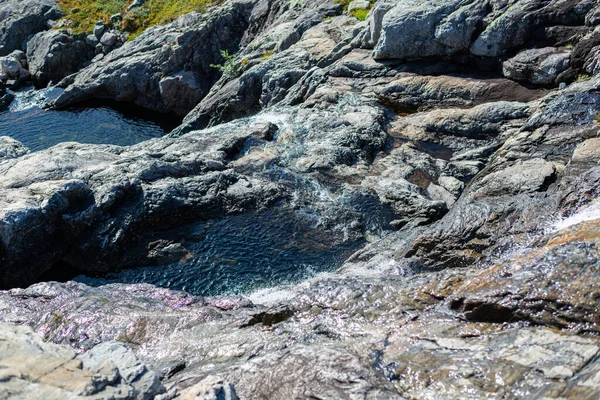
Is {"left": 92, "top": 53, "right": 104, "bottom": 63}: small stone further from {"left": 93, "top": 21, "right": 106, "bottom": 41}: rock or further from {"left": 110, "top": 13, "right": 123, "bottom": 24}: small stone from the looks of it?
{"left": 110, "top": 13, "right": 123, "bottom": 24}: small stone

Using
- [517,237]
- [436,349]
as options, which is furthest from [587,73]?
[436,349]

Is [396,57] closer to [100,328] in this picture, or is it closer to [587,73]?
[587,73]

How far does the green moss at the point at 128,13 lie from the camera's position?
70.3 meters

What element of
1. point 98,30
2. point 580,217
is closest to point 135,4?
point 98,30

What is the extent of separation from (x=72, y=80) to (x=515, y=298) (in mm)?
60340

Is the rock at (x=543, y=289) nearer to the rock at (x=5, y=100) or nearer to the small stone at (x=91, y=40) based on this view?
the rock at (x=5, y=100)

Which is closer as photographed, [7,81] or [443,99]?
[443,99]

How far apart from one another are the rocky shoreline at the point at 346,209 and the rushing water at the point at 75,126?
9.38ft

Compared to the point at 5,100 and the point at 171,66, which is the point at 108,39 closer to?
the point at 5,100

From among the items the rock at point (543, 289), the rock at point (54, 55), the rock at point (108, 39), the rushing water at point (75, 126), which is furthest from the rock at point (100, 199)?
the rock at point (108, 39)

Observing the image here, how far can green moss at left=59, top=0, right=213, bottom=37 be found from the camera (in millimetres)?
70287

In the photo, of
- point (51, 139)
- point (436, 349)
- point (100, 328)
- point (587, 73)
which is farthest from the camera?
point (51, 139)

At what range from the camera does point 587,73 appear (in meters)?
32.3

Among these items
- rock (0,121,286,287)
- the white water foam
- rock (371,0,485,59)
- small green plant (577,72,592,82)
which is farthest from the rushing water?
the white water foam
